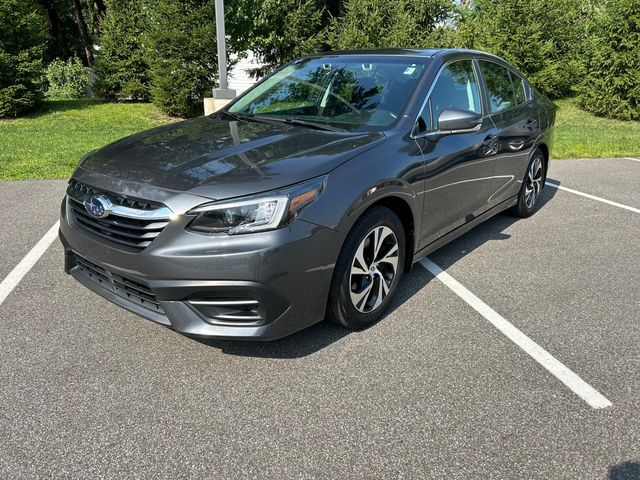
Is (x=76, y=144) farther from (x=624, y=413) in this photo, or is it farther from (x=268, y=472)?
(x=624, y=413)

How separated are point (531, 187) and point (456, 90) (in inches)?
79.4

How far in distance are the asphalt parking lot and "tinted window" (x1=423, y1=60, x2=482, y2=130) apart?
132 cm

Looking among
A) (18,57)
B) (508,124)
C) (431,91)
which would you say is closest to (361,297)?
(431,91)

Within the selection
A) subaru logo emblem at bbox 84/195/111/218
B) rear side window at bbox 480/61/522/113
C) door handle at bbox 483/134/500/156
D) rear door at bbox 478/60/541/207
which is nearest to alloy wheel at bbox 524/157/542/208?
rear door at bbox 478/60/541/207

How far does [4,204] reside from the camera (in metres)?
5.75

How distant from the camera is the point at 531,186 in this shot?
18.0 feet

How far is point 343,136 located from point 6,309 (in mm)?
2487

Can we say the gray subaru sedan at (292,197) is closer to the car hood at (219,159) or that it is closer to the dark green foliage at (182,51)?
the car hood at (219,159)

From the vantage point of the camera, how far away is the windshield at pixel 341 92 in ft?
11.6

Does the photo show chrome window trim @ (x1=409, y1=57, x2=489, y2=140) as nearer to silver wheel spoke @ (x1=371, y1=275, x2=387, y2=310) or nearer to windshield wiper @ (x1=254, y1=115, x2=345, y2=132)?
windshield wiper @ (x1=254, y1=115, x2=345, y2=132)

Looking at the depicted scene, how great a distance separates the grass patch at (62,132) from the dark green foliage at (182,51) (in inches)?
31.9

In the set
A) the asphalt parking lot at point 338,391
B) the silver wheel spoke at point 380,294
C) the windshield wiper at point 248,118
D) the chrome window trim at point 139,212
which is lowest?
the asphalt parking lot at point 338,391

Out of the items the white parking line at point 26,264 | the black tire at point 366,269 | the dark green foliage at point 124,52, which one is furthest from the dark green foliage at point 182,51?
the black tire at point 366,269

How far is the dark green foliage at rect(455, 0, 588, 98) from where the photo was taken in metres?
14.8
